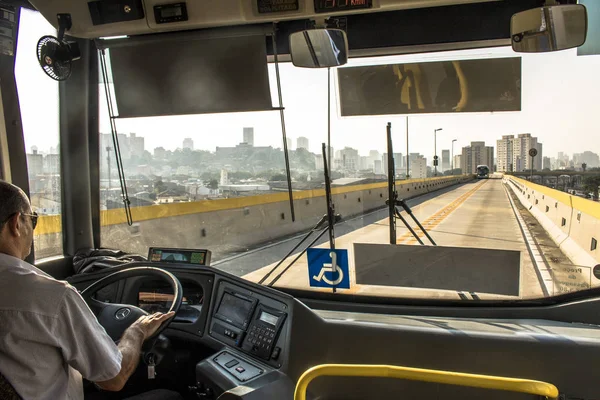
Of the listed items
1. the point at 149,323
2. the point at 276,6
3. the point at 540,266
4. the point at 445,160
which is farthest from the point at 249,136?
the point at 540,266

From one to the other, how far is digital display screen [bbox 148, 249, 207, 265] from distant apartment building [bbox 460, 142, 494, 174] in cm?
165

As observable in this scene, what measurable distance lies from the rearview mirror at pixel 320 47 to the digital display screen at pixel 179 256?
51.6 inches

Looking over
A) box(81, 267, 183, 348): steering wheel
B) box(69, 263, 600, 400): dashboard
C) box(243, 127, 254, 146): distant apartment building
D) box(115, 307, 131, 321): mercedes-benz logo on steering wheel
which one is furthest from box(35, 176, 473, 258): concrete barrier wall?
box(115, 307, 131, 321): mercedes-benz logo on steering wheel

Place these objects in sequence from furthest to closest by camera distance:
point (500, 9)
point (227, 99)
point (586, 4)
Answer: point (227, 99)
point (500, 9)
point (586, 4)

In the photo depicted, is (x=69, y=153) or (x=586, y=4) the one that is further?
(x=69, y=153)

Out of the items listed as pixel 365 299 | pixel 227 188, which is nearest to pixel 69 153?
pixel 227 188

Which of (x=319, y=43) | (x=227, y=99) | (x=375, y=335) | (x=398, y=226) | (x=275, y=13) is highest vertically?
(x=275, y=13)

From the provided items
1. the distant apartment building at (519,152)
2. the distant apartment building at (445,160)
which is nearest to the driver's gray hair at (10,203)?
the distant apartment building at (445,160)

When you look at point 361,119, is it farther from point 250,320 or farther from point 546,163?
point 250,320

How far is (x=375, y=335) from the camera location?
8.65 ft

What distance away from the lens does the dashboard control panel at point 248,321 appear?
96.0 inches

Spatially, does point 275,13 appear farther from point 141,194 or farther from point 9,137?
point 9,137

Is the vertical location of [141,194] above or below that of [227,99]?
below

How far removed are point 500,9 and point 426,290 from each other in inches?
62.6
